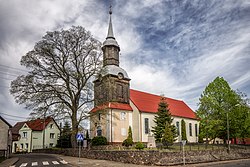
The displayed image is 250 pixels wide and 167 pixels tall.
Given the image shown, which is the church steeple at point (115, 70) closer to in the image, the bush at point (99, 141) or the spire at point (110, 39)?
the spire at point (110, 39)

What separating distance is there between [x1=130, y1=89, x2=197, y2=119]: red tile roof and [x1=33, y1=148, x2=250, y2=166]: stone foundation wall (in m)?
15.5

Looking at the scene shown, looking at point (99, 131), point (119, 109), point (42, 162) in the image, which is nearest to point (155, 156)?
point (42, 162)

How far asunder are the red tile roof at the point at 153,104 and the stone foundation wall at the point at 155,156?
1553 cm

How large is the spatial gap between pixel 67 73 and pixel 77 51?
9.68 ft

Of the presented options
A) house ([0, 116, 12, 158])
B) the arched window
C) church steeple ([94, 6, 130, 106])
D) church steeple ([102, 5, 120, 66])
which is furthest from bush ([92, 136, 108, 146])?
church steeple ([102, 5, 120, 66])

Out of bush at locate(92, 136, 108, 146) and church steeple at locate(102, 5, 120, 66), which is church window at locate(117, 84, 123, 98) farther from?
bush at locate(92, 136, 108, 146)

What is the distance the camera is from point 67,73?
29.2m

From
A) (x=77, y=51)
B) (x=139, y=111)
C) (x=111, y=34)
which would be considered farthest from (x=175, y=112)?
(x=77, y=51)

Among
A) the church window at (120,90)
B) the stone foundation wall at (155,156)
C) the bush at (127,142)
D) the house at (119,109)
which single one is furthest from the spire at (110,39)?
the stone foundation wall at (155,156)

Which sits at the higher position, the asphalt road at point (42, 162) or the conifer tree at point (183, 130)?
the conifer tree at point (183, 130)

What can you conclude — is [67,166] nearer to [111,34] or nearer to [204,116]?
[204,116]

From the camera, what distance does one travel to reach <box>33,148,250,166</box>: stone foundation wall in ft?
68.4

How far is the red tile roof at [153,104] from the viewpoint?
4328cm

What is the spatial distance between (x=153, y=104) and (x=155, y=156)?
26.1 metres
